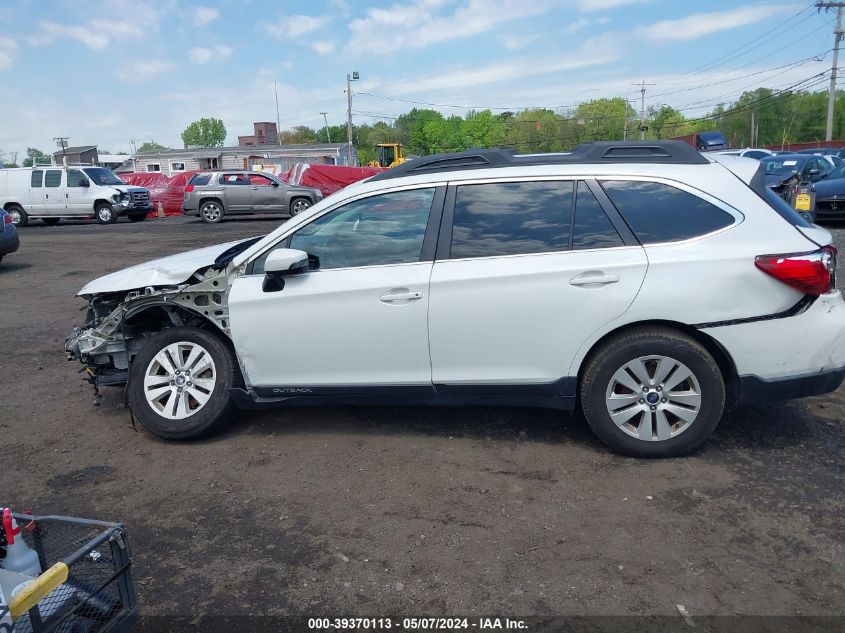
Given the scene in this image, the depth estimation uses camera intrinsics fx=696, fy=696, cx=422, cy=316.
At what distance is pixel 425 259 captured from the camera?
14.1 ft

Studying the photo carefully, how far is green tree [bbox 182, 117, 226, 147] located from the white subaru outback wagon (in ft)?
465

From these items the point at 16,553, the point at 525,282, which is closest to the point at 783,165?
the point at 525,282

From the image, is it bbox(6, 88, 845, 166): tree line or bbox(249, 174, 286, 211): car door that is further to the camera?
bbox(6, 88, 845, 166): tree line

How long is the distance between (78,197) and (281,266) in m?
22.5

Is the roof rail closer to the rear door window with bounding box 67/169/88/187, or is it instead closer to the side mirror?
the side mirror

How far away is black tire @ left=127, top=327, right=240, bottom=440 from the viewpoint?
4.62 metres

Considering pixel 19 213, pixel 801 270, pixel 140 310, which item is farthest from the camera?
pixel 19 213

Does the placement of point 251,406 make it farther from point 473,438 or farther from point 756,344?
point 756,344

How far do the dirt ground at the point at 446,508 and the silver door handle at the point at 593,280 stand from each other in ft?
3.52

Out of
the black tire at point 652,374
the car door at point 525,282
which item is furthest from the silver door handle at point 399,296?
the black tire at point 652,374

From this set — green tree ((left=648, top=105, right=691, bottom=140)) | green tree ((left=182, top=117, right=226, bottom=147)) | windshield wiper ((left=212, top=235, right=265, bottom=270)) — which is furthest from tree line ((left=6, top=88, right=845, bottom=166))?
windshield wiper ((left=212, top=235, right=265, bottom=270))

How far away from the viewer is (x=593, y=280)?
404cm

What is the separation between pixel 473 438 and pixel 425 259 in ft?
4.06

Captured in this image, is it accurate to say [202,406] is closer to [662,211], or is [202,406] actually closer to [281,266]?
[281,266]
